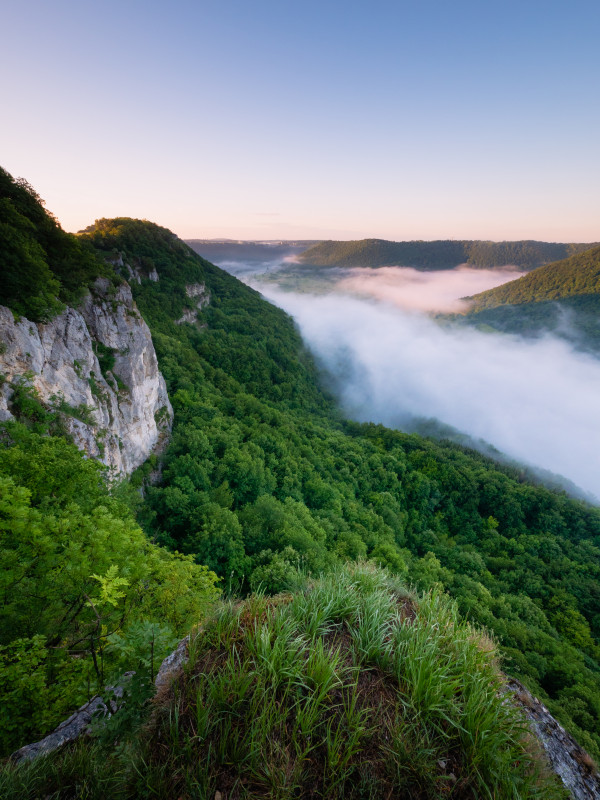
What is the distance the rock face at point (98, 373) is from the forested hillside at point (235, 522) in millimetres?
1361

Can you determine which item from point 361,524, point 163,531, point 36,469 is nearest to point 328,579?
point 36,469

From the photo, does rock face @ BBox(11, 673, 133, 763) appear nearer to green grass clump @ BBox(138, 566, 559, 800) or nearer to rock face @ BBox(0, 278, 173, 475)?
green grass clump @ BBox(138, 566, 559, 800)

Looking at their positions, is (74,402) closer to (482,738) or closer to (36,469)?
(36,469)

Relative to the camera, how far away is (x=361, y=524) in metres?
41.5

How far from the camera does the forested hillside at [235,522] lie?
20.4ft

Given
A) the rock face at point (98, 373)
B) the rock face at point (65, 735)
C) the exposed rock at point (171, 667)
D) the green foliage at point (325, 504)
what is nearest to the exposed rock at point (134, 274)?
the green foliage at point (325, 504)

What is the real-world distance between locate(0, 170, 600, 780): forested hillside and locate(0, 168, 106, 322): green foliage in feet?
3.11

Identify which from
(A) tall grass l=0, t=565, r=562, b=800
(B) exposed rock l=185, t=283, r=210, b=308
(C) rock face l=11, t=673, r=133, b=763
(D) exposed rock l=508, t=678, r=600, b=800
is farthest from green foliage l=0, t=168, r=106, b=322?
(B) exposed rock l=185, t=283, r=210, b=308

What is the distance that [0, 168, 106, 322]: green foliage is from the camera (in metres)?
14.7

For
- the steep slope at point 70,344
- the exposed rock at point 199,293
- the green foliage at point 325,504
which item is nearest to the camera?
the steep slope at point 70,344

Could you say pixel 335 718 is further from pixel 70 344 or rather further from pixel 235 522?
pixel 235 522

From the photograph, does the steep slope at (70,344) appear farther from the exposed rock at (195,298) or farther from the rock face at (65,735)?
the exposed rock at (195,298)

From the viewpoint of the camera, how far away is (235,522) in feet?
79.2

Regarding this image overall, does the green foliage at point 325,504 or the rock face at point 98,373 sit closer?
the rock face at point 98,373
